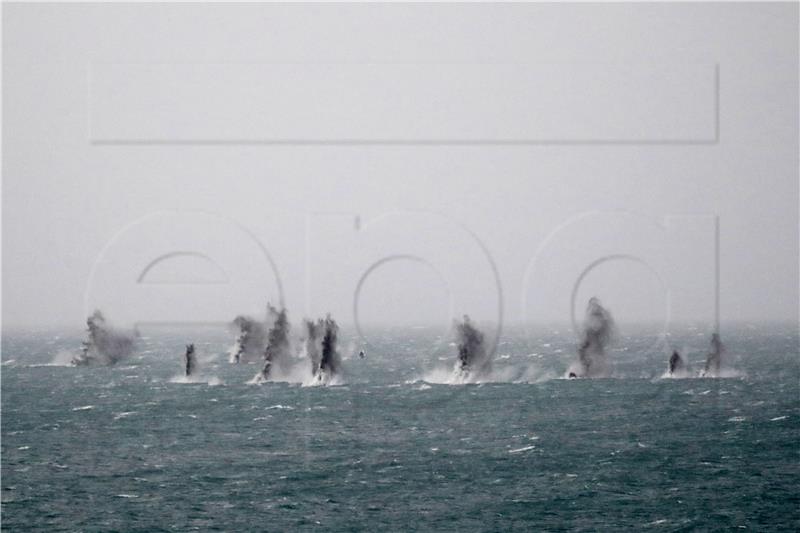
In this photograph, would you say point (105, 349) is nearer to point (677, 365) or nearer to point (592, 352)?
point (592, 352)

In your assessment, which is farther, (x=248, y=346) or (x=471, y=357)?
(x=248, y=346)

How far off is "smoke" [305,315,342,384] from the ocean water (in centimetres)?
200

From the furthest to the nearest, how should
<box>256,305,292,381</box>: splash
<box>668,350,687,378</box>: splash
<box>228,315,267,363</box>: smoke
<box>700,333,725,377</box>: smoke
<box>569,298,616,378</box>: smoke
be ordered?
1. <box>700,333,725,377</box>: smoke
2. <box>668,350,687,378</box>: splash
3. <box>228,315,267,363</box>: smoke
4. <box>569,298,616,378</box>: smoke
5. <box>256,305,292,381</box>: splash

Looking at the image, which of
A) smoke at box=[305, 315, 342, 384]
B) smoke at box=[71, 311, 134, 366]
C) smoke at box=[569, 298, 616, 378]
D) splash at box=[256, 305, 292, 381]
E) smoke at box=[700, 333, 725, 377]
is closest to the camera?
smoke at box=[305, 315, 342, 384]

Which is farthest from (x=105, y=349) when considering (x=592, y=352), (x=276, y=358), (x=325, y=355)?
(x=592, y=352)

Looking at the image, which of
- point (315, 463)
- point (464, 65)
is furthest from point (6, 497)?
point (464, 65)

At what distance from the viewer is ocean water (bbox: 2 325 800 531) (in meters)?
46.4

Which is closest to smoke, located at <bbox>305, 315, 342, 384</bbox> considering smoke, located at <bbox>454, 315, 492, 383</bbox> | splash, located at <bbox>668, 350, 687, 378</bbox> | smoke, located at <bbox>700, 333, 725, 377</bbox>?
smoke, located at <bbox>454, 315, 492, 383</bbox>

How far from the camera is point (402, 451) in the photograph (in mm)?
59281

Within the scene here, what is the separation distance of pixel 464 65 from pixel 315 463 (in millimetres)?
33855

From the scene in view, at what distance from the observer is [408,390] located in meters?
77.4

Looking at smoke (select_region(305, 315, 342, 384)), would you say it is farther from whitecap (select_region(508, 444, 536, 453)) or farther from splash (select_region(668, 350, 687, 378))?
splash (select_region(668, 350, 687, 378))

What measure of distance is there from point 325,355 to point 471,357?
11997 mm

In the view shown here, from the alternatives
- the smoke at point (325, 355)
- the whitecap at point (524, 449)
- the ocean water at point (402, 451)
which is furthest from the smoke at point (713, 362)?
the whitecap at point (524, 449)
